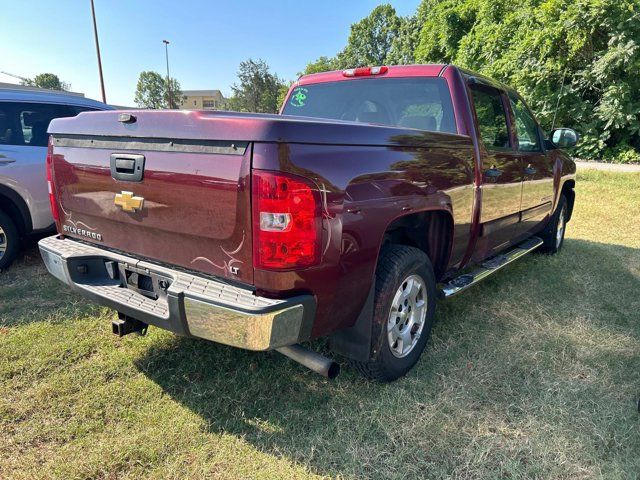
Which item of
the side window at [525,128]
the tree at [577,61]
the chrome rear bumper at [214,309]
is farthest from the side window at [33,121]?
the tree at [577,61]

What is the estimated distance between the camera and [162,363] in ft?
9.41

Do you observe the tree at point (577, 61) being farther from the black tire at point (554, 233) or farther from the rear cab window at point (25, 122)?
the rear cab window at point (25, 122)

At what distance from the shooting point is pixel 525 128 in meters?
4.32

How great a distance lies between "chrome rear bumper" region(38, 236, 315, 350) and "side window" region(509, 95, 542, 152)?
10.2ft

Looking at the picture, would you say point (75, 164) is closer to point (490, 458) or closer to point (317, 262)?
point (317, 262)

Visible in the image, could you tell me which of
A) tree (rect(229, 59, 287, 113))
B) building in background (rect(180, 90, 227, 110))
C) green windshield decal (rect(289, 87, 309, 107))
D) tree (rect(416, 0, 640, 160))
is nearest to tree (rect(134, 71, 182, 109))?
building in background (rect(180, 90, 227, 110))

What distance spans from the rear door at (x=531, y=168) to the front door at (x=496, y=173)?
208 mm

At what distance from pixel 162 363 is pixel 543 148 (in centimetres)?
416

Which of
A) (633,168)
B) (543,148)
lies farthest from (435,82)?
A: (633,168)

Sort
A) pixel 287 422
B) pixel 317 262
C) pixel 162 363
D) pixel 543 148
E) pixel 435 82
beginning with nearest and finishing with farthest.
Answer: pixel 317 262
pixel 287 422
pixel 162 363
pixel 435 82
pixel 543 148

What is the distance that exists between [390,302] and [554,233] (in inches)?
155

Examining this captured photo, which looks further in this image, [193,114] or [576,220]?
[576,220]

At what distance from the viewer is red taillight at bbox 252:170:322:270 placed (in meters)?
1.79

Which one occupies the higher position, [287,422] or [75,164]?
[75,164]
